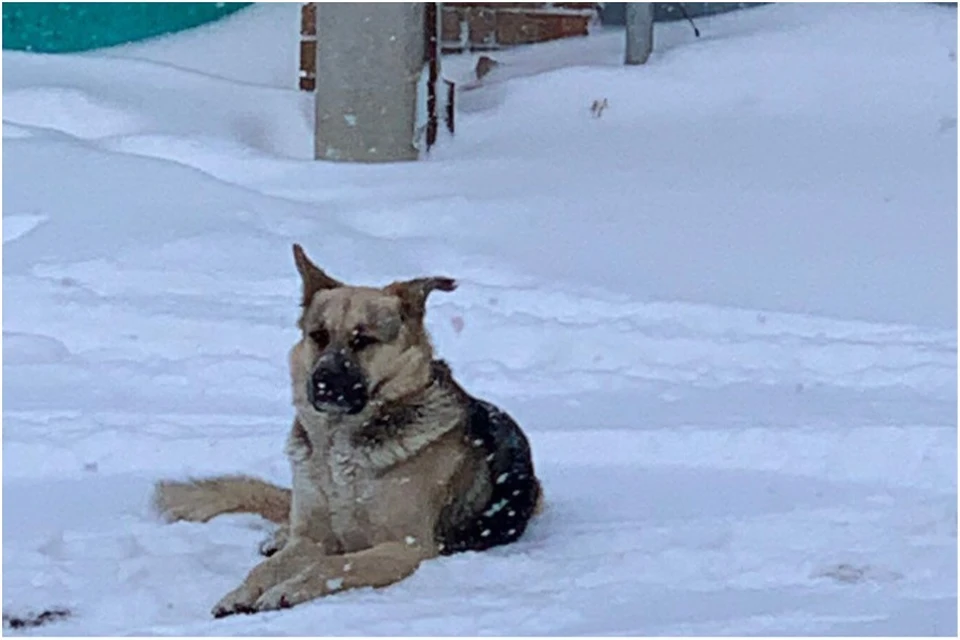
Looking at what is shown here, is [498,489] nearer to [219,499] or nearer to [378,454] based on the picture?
[378,454]

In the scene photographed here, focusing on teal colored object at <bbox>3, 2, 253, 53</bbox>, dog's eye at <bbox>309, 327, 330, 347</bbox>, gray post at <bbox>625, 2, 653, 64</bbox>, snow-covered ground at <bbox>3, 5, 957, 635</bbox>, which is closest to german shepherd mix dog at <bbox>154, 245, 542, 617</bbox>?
dog's eye at <bbox>309, 327, 330, 347</bbox>

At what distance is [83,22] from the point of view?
8.78 meters

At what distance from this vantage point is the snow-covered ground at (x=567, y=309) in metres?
3.90

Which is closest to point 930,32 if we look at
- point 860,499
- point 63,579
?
point 860,499

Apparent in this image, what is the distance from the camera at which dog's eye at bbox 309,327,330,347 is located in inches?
156

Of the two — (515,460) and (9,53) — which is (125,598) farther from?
(9,53)

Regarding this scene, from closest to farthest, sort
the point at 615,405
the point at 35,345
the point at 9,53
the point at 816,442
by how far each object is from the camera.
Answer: the point at 816,442
the point at 615,405
the point at 35,345
the point at 9,53

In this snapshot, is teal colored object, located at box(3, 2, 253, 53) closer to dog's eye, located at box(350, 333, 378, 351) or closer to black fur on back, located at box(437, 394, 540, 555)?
black fur on back, located at box(437, 394, 540, 555)

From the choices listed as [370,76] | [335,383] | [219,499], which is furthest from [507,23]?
[335,383]

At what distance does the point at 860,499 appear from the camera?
14.7ft

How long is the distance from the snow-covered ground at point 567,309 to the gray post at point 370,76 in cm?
15

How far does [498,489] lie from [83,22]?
5256 millimetres

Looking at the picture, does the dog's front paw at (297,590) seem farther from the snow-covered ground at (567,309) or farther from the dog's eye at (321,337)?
the dog's eye at (321,337)

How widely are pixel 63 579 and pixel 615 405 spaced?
1.95 m
